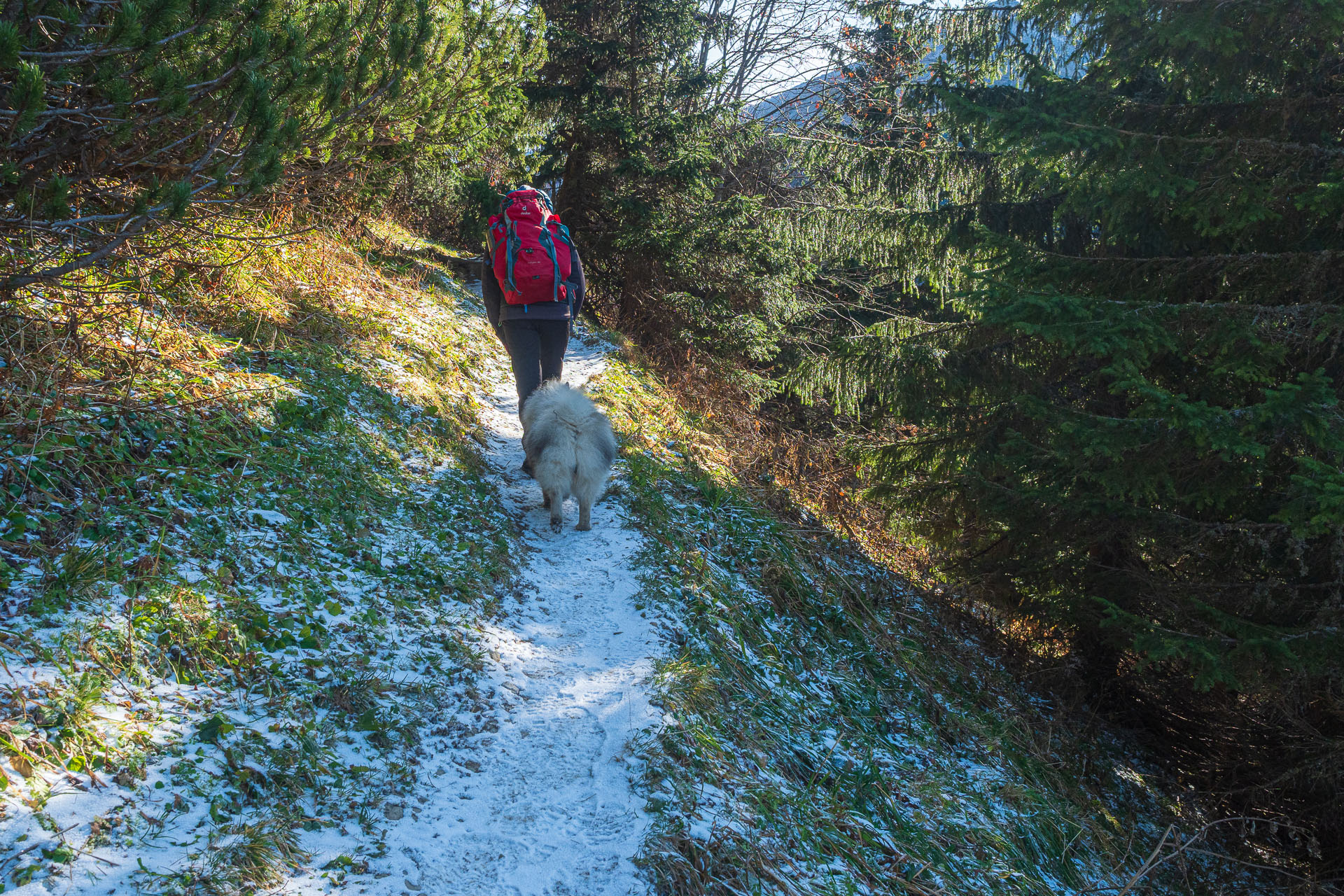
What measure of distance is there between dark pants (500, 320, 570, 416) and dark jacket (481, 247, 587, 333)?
0.09 metres

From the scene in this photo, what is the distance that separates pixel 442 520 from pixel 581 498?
1266mm

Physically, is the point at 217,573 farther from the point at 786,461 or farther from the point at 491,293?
the point at 786,461

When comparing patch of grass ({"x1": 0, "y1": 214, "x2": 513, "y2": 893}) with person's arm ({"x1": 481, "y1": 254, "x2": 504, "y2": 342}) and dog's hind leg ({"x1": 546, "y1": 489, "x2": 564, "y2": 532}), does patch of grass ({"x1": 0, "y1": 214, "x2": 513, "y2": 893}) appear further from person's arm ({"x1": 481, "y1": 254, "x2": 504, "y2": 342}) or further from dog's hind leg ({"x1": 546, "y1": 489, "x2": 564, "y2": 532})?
person's arm ({"x1": 481, "y1": 254, "x2": 504, "y2": 342})

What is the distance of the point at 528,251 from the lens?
6594mm

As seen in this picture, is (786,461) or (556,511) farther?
(786,461)

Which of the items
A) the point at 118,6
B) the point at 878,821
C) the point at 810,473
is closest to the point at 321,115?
the point at 118,6

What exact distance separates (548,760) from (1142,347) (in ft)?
16.9

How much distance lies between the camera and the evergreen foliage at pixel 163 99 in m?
3.60

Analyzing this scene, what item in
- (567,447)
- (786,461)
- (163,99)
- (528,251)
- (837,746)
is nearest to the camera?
(163,99)

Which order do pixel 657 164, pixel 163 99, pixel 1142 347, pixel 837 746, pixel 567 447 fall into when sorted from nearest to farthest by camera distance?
pixel 163 99
pixel 837 746
pixel 1142 347
pixel 567 447
pixel 657 164

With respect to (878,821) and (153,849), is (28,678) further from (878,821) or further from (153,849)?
(878,821)

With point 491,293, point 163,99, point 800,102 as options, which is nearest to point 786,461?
point 491,293

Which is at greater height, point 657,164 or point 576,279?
point 657,164

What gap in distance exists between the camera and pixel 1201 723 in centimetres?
812
